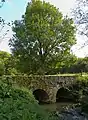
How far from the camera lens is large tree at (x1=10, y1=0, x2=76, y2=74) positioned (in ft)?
107

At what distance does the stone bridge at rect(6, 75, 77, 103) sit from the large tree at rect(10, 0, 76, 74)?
12.6 feet

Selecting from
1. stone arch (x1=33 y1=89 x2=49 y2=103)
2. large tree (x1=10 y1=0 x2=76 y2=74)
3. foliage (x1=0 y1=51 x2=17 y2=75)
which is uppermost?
large tree (x1=10 y1=0 x2=76 y2=74)

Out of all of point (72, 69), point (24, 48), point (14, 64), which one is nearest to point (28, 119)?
point (24, 48)

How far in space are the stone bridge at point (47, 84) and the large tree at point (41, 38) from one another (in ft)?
12.6

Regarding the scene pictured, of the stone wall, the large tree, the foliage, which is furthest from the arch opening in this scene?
the foliage

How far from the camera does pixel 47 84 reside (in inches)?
1091

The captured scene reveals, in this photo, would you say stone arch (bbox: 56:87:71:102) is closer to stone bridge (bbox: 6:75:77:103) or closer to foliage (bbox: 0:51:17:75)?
stone bridge (bbox: 6:75:77:103)

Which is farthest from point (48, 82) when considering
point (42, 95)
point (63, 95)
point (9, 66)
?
point (9, 66)

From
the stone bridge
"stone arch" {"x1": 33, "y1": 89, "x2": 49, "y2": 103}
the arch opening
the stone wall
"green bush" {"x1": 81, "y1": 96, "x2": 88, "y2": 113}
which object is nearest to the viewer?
"green bush" {"x1": 81, "y1": 96, "x2": 88, "y2": 113}

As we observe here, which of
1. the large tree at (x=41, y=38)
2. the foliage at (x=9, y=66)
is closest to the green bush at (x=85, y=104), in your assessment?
the large tree at (x=41, y=38)

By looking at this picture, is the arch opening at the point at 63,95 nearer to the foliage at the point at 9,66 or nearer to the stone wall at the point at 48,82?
the stone wall at the point at 48,82

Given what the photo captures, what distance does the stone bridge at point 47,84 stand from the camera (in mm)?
25266

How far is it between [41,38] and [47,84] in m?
7.24

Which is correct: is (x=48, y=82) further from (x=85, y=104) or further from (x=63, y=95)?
(x=85, y=104)
